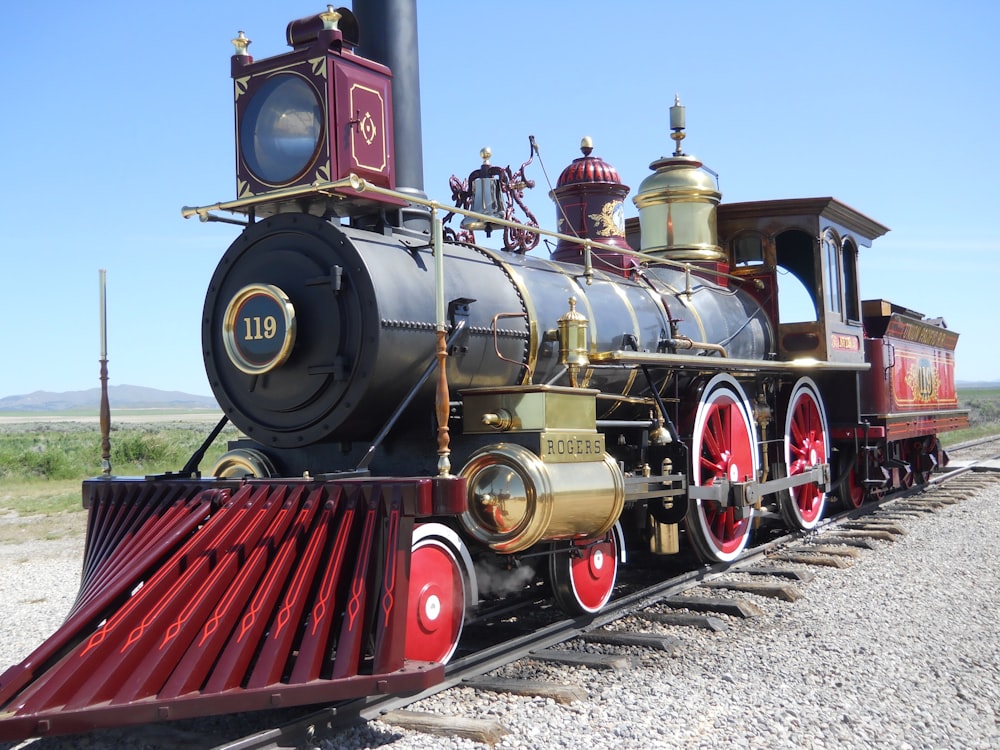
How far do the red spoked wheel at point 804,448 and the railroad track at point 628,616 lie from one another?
20cm

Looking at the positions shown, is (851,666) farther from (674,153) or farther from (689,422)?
(674,153)

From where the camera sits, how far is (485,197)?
6258 millimetres

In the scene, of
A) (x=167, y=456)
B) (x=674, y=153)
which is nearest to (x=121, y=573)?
(x=674, y=153)

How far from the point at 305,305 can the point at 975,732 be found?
3543 mm

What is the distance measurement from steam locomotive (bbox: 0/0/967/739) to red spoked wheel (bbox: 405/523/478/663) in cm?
1

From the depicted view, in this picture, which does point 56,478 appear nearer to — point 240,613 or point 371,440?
point 371,440

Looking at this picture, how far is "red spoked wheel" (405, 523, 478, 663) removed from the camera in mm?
4523

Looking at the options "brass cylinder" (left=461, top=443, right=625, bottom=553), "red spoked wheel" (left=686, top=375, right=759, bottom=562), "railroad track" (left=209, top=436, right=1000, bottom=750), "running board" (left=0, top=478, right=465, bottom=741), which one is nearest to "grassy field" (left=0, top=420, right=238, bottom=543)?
"red spoked wheel" (left=686, top=375, right=759, bottom=562)

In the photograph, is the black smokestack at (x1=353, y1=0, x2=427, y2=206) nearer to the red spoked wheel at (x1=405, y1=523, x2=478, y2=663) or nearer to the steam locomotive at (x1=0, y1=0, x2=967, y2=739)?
the steam locomotive at (x1=0, y1=0, x2=967, y2=739)

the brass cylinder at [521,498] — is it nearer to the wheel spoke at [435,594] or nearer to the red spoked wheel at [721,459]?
the wheel spoke at [435,594]

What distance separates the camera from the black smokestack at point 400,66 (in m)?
6.04

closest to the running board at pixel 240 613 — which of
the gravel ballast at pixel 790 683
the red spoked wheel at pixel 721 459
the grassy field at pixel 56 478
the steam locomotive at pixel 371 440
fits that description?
the steam locomotive at pixel 371 440

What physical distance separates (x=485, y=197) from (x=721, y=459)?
2.80 meters

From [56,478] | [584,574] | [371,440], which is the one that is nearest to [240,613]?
[371,440]
